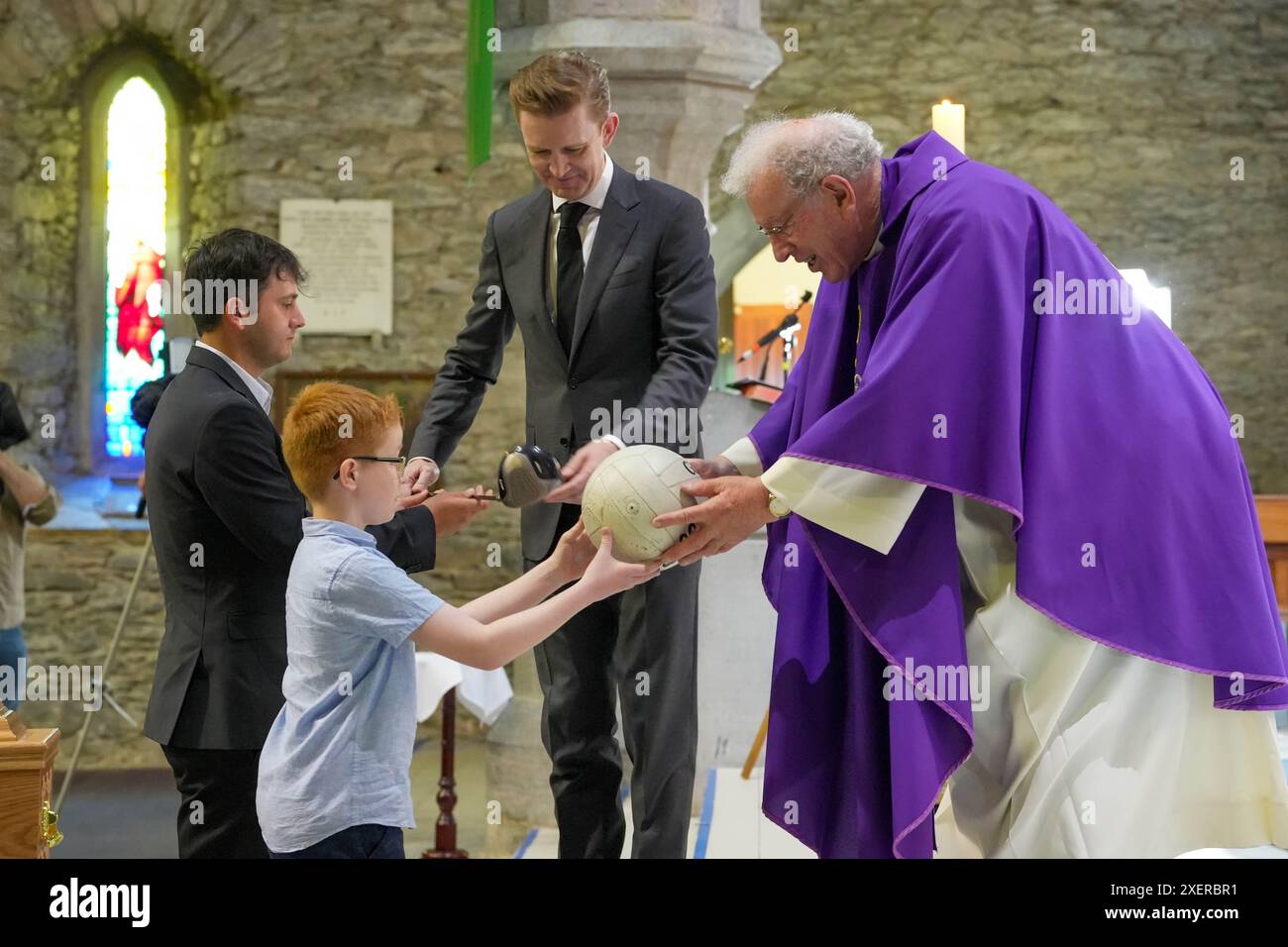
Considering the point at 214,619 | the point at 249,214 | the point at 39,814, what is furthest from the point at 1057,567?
the point at 249,214

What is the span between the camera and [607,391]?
341 centimetres

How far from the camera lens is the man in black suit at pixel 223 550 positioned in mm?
2943

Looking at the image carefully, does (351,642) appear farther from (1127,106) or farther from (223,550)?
(1127,106)

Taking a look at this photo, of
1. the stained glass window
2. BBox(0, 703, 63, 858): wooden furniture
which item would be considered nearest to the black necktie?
BBox(0, 703, 63, 858): wooden furniture

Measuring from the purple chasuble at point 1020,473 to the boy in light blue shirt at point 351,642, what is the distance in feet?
1.76

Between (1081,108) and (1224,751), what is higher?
(1081,108)

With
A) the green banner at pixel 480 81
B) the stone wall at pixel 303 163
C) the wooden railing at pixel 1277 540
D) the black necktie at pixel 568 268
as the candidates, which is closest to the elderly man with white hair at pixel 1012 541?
the black necktie at pixel 568 268

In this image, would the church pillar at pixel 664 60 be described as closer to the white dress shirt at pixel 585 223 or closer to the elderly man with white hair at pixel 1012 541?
the white dress shirt at pixel 585 223

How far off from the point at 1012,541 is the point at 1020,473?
0.21m

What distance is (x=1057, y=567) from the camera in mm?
2732

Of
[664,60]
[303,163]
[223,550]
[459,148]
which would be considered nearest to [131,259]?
[303,163]
